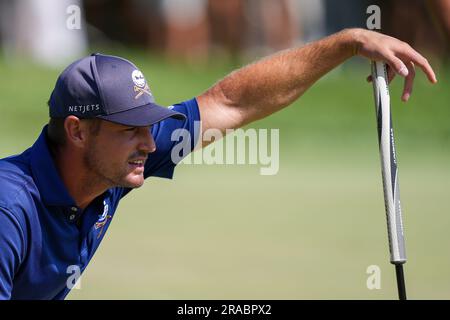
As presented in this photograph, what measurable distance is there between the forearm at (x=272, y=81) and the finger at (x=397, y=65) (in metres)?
0.64

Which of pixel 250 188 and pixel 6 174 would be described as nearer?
pixel 6 174

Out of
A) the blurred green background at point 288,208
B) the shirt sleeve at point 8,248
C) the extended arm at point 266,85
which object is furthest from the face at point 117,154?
the blurred green background at point 288,208

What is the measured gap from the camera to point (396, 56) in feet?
19.0

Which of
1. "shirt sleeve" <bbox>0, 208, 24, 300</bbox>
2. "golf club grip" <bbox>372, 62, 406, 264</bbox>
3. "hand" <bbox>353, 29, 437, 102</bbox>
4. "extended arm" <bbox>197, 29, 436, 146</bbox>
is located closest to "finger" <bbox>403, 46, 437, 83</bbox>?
"hand" <bbox>353, 29, 437, 102</bbox>

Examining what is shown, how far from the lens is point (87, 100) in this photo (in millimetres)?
5559

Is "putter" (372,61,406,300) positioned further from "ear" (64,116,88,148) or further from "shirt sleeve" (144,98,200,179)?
"ear" (64,116,88,148)

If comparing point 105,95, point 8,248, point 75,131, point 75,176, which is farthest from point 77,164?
point 8,248

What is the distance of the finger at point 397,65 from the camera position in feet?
18.8

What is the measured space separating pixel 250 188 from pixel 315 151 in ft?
12.2

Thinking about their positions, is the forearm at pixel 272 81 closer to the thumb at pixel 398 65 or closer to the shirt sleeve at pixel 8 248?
the thumb at pixel 398 65

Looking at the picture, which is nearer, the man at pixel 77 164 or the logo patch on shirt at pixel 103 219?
the man at pixel 77 164

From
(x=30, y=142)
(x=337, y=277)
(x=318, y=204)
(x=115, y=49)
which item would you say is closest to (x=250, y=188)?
(x=318, y=204)
